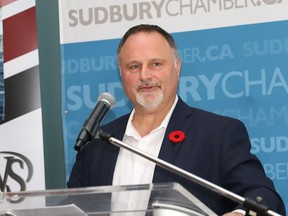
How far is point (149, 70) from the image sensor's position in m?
2.67

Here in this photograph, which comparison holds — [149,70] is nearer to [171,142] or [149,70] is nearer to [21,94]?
[171,142]

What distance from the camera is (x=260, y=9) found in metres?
2.95

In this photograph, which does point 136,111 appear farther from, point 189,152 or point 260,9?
point 260,9

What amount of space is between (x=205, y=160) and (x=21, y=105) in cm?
116

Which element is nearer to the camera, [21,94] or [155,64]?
[155,64]

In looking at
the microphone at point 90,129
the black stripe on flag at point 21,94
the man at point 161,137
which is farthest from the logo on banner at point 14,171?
the microphone at point 90,129

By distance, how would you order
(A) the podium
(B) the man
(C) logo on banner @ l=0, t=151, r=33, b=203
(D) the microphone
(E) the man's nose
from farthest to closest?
(C) logo on banner @ l=0, t=151, r=33, b=203 → (E) the man's nose → (B) the man → (D) the microphone → (A) the podium

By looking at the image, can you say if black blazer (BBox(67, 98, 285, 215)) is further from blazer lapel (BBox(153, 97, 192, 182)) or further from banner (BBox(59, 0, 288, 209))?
banner (BBox(59, 0, 288, 209))

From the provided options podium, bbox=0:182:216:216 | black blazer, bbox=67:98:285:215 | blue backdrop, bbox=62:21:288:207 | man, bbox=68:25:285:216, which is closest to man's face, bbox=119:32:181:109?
man, bbox=68:25:285:216

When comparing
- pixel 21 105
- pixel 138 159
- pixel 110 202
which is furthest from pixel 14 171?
pixel 110 202

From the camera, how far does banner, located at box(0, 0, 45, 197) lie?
3125 millimetres

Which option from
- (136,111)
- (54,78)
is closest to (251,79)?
(136,111)

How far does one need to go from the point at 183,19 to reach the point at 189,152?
0.84m

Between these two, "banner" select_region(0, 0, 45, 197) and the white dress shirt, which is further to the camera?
"banner" select_region(0, 0, 45, 197)
